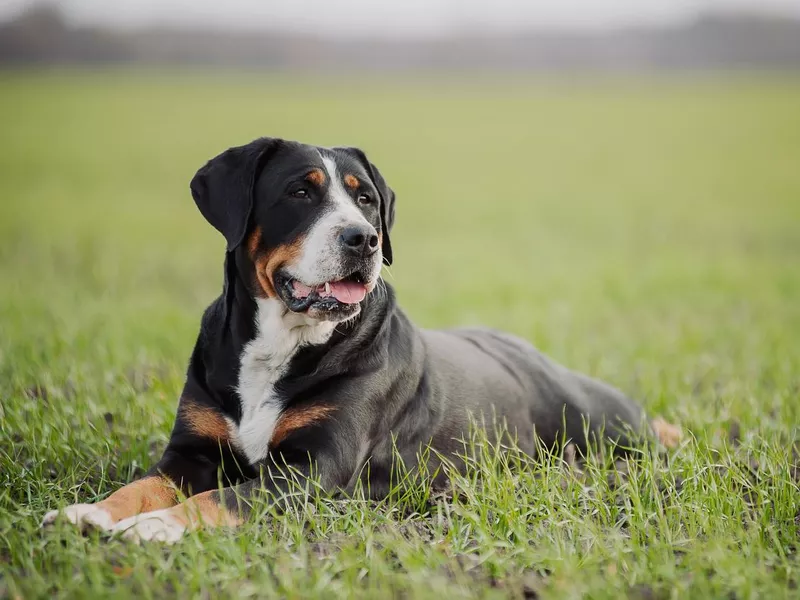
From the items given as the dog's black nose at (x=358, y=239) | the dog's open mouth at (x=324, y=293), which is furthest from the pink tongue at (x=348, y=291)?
the dog's black nose at (x=358, y=239)

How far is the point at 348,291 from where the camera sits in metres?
4.09

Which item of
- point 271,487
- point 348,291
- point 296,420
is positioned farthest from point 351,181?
point 271,487

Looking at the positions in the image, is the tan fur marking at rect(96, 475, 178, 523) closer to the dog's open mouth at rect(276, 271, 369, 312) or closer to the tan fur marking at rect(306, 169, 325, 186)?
the dog's open mouth at rect(276, 271, 369, 312)

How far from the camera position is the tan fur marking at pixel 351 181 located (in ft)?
14.4

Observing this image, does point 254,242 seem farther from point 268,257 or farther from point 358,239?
point 358,239

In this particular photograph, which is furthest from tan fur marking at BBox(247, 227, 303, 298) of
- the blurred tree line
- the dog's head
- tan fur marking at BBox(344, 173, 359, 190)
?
the blurred tree line

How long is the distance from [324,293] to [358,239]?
29 cm

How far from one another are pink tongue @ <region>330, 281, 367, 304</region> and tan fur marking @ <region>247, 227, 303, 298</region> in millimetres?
225

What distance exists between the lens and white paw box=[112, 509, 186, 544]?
3.35 m

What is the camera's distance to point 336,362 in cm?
417

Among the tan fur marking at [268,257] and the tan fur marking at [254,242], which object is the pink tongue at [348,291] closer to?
the tan fur marking at [268,257]

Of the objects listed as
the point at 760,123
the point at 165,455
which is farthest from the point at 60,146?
the point at 165,455

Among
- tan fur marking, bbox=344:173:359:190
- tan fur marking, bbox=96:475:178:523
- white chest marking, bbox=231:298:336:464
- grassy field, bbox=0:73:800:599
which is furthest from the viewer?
tan fur marking, bbox=344:173:359:190

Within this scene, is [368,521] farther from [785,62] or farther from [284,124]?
[785,62]
